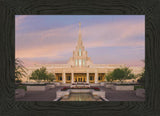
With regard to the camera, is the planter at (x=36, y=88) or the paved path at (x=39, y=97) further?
the planter at (x=36, y=88)

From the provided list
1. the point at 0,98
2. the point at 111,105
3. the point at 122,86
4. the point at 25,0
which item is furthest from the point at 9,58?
the point at 122,86

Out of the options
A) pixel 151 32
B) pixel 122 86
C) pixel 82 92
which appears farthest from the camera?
pixel 122 86

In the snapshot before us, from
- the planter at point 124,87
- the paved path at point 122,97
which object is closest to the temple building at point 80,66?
the planter at point 124,87

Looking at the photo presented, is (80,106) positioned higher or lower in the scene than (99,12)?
lower

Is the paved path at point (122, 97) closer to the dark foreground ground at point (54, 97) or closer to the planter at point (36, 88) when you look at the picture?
the dark foreground ground at point (54, 97)

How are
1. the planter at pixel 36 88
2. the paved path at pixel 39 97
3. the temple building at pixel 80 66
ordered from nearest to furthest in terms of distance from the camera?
the paved path at pixel 39 97 < the planter at pixel 36 88 < the temple building at pixel 80 66

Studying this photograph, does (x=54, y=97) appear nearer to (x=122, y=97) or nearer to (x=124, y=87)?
(x=122, y=97)

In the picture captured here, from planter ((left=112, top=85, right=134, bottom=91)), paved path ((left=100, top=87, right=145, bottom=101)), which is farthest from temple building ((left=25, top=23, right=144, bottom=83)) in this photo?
paved path ((left=100, top=87, right=145, bottom=101))

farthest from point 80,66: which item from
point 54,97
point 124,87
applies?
point 54,97

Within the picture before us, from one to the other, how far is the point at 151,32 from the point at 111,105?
175 inches

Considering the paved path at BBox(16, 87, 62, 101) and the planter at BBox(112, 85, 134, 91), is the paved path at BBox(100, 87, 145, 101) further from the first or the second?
the paved path at BBox(16, 87, 62, 101)

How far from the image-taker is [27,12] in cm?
961

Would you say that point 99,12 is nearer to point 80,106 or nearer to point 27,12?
point 27,12

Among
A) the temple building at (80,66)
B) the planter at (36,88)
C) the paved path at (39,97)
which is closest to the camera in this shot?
the paved path at (39,97)
